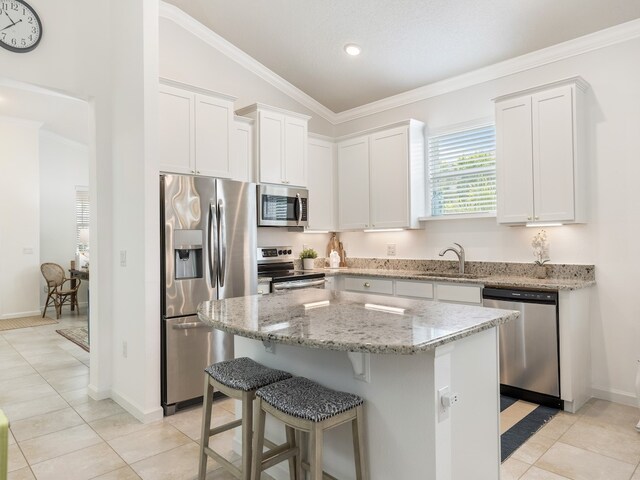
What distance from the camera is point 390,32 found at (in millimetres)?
3719

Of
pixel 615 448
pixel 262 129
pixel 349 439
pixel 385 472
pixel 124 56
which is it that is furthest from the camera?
pixel 262 129

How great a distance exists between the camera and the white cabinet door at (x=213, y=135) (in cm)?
377

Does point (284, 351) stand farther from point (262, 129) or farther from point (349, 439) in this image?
point (262, 129)

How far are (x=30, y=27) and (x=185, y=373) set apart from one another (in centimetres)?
292

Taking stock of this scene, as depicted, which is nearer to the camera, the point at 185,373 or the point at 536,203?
the point at 185,373

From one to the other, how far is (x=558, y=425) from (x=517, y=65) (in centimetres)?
308

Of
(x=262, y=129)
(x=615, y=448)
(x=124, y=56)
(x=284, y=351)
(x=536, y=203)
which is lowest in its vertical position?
(x=615, y=448)

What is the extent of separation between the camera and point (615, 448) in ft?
8.30

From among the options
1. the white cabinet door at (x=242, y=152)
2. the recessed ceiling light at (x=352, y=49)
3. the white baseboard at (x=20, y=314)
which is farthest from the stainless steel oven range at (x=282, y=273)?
the white baseboard at (x=20, y=314)

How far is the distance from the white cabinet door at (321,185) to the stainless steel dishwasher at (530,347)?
229cm

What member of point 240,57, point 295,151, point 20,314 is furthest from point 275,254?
point 20,314

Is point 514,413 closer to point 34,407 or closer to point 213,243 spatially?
point 213,243

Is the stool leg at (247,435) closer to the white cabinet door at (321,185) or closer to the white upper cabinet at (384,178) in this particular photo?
the white upper cabinet at (384,178)

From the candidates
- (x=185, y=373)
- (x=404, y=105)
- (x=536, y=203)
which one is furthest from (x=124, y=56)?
(x=536, y=203)
